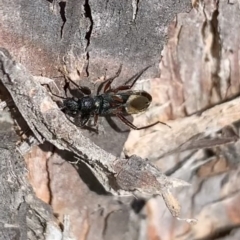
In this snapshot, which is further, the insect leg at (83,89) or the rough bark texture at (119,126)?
the insect leg at (83,89)

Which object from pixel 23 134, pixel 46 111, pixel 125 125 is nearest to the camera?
pixel 46 111

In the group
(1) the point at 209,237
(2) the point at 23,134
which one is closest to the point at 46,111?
(2) the point at 23,134

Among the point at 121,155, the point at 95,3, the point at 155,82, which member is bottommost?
the point at 121,155

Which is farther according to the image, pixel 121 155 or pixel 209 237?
pixel 209 237

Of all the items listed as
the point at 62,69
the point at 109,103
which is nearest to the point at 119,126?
the point at 109,103

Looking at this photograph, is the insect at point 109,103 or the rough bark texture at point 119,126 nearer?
the rough bark texture at point 119,126

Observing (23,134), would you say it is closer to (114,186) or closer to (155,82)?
(114,186)

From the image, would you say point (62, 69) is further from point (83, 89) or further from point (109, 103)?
point (109, 103)
